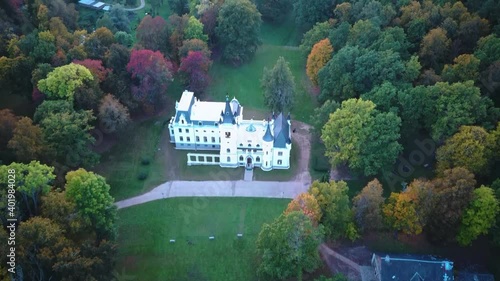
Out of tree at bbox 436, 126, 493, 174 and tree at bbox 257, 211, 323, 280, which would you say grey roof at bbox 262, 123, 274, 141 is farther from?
tree at bbox 436, 126, 493, 174

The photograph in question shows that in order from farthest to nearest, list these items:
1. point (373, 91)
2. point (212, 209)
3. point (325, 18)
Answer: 1. point (325, 18)
2. point (373, 91)
3. point (212, 209)

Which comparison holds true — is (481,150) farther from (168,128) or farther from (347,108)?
(168,128)

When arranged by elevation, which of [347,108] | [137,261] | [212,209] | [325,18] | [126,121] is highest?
[325,18]

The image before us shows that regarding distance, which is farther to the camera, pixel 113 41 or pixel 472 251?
pixel 113 41

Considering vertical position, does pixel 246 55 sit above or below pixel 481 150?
above

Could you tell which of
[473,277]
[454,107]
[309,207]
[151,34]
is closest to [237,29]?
[151,34]

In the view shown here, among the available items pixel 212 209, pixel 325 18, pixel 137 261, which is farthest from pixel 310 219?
pixel 325 18

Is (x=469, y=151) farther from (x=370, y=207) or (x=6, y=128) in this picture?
(x=6, y=128)
